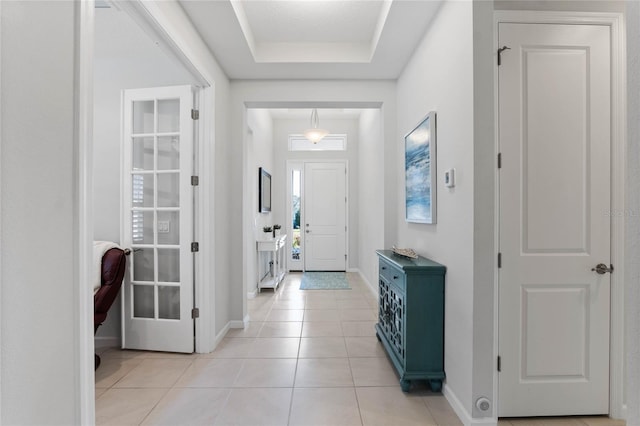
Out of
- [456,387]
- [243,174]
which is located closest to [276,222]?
[243,174]

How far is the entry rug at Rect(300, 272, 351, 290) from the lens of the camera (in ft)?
16.6

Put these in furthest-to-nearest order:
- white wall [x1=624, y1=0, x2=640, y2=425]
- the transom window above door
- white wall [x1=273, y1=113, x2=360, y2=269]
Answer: the transom window above door → white wall [x1=273, y1=113, x2=360, y2=269] → white wall [x1=624, y1=0, x2=640, y2=425]

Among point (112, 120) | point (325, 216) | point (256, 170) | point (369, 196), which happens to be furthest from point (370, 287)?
point (112, 120)

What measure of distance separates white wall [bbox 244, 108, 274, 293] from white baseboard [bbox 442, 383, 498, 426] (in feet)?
8.85

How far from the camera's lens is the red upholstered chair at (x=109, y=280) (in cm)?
241

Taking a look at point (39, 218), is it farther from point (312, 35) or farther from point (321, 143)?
point (321, 143)

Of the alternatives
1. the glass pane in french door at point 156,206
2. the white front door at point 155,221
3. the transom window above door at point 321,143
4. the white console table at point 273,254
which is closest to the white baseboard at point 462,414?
the white front door at point 155,221

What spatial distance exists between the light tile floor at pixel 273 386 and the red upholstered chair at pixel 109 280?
469 mm

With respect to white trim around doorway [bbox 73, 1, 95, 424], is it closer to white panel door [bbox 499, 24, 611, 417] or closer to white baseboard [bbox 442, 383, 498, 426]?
white baseboard [bbox 442, 383, 498, 426]

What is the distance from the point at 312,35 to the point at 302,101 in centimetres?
65

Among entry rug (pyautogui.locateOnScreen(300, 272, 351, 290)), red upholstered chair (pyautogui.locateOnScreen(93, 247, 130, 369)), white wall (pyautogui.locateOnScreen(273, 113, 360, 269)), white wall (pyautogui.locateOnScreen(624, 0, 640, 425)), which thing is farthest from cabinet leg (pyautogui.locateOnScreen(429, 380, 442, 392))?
white wall (pyautogui.locateOnScreen(273, 113, 360, 269))

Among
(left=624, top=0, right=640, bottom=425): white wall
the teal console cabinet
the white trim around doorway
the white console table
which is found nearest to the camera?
(left=624, top=0, right=640, bottom=425): white wall

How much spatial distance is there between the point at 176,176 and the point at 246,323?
5.70ft

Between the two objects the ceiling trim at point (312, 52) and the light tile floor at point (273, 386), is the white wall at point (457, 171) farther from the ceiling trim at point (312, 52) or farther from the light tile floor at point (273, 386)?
the ceiling trim at point (312, 52)
